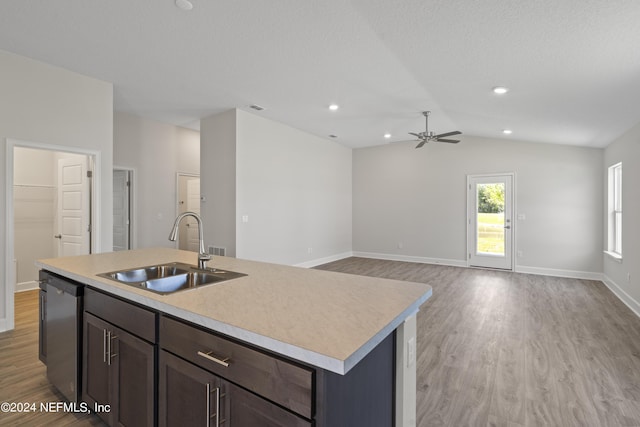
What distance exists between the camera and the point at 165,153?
20.6 ft

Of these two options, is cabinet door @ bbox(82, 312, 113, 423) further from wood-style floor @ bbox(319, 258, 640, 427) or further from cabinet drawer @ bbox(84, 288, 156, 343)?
wood-style floor @ bbox(319, 258, 640, 427)

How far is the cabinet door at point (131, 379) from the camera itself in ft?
4.68

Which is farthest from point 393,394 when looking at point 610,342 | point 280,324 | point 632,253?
point 632,253

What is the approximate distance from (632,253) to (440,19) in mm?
4307

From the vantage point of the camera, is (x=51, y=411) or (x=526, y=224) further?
(x=526, y=224)

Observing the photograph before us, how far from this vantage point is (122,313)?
61.5 inches

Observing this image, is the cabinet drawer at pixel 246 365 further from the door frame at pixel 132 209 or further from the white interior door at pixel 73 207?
the door frame at pixel 132 209

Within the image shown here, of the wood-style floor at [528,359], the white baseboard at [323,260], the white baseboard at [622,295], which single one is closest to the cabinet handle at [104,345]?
the wood-style floor at [528,359]

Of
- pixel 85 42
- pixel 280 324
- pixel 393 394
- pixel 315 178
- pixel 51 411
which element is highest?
pixel 85 42

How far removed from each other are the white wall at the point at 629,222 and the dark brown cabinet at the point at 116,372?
5.41 m

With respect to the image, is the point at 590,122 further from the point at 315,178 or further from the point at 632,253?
the point at 315,178

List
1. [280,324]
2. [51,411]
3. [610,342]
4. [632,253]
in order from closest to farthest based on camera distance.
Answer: [280,324], [51,411], [610,342], [632,253]

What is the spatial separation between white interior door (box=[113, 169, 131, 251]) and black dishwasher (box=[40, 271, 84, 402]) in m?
3.88

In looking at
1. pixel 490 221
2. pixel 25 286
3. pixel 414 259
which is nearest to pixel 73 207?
pixel 25 286
